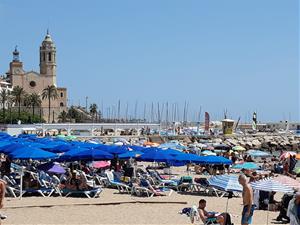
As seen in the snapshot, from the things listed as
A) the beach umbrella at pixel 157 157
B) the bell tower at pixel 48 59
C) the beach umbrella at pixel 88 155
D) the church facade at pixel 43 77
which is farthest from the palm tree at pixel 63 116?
the beach umbrella at pixel 88 155

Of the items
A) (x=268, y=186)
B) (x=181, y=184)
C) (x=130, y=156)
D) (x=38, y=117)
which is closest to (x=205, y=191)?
(x=181, y=184)

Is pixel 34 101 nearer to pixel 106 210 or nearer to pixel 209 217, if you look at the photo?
pixel 106 210

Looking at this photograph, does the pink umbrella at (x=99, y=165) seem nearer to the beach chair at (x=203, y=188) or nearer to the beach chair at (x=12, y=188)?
the beach chair at (x=203, y=188)

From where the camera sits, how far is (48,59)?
132875 mm

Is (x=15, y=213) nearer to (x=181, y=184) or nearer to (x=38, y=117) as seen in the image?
(x=181, y=184)

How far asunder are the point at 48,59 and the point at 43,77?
5363mm

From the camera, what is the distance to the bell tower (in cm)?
13062

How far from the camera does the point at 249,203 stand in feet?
35.1

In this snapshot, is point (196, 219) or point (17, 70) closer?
point (196, 219)

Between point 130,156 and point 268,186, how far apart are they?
975 cm

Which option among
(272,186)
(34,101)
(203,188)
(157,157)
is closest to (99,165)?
(157,157)

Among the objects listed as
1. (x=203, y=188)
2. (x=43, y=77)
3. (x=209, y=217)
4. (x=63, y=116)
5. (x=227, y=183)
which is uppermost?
(x=43, y=77)

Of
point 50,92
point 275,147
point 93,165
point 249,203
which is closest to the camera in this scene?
point 249,203

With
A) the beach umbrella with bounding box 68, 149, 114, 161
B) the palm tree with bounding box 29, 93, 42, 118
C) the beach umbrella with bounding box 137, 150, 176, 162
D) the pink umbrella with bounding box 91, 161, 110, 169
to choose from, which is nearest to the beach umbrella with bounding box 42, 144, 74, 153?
the pink umbrella with bounding box 91, 161, 110, 169
